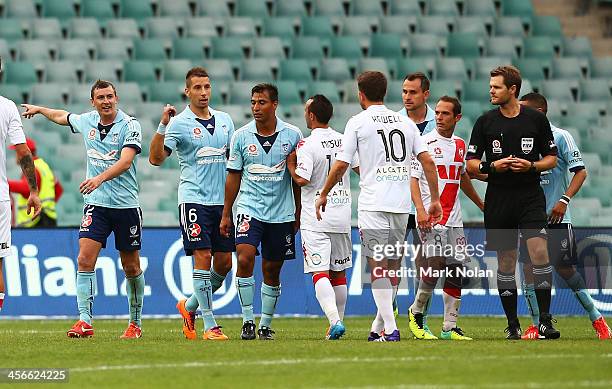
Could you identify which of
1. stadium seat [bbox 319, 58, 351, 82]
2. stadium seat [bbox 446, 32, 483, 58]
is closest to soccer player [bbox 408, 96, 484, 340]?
stadium seat [bbox 319, 58, 351, 82]

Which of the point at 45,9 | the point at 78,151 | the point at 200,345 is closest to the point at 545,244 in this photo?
the point at 200,345

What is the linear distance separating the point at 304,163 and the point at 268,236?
0.81m

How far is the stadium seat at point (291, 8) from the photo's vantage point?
2561cm

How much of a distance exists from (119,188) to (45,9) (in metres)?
13.2

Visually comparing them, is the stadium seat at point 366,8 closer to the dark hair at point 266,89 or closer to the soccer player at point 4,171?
the dark hair at point 266,89

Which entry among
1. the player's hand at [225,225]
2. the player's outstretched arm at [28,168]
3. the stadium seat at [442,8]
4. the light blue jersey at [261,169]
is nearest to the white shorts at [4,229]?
→ the player's outstretched arm at [28,168]

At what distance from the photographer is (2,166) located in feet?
37.5

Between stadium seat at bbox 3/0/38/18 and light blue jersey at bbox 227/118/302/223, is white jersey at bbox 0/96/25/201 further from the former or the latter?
stadium seat at bbox 3/0/38/18

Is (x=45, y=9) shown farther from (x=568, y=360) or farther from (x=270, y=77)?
(x=568, y=360)

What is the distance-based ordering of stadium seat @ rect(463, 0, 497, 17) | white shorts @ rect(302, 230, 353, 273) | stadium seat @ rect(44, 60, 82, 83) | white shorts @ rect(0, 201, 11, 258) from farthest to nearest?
stadium seat @ rect(463, 0, 497, 17) → stadium seat @ rect(44, 60, 82, 83) → white shorts @ rect(302, 230, 353, 273) → white shorts @ rect(0, 201, 11, 258)

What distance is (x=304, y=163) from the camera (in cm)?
1233

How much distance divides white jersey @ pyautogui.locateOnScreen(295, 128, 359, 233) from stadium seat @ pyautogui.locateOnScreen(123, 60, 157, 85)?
11.7 metres

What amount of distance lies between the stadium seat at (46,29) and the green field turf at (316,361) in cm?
1219

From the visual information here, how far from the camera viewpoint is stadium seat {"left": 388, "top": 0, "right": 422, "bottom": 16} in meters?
25.9
